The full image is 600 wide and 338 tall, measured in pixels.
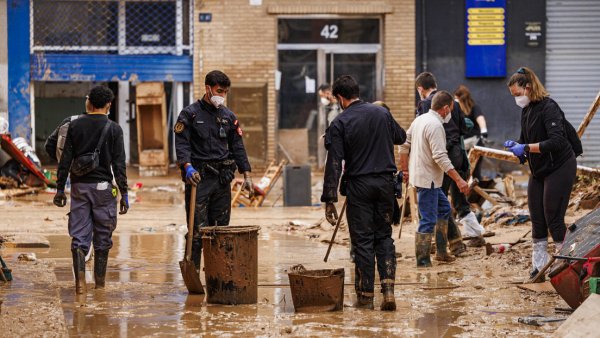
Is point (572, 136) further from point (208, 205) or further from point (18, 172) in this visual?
point (18, 172)

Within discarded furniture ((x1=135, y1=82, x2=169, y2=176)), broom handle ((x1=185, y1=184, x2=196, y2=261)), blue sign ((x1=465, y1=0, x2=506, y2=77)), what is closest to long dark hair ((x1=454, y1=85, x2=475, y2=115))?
broom handle ((x1=185, y1=184, x2=196, y2=261))

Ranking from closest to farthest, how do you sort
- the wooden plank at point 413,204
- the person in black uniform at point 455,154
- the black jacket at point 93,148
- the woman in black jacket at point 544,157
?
the woman in black jacket at point 544,157
the black jacket at point 93,148
the person in black uniform at point 455,154
the wooden plank at point 413,204

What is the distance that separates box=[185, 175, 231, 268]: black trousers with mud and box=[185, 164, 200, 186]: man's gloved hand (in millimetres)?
290

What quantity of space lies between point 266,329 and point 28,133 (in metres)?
16.4

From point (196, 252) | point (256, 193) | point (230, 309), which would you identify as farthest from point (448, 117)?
point (256, 193)

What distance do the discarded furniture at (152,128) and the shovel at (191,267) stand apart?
46.0ft

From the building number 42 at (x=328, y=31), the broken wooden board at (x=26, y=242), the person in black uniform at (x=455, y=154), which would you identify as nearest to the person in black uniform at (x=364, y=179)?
the person in black uniform at (x=455, y=154)

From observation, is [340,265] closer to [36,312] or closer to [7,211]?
[36,312]

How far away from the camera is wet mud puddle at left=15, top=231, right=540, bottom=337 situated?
7.98 meters

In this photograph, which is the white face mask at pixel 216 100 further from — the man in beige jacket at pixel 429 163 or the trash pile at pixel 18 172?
the trash pile at pixel 18 172

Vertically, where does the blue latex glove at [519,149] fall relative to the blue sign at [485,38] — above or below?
below

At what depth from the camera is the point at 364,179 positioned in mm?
8867

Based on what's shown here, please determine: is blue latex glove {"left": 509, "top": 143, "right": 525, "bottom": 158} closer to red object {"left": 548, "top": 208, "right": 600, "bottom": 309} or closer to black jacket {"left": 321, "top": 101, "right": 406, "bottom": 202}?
red object {"left": 548, "top": 208, "right": 600, "bottom": 309}

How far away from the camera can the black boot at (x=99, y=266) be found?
962cm
